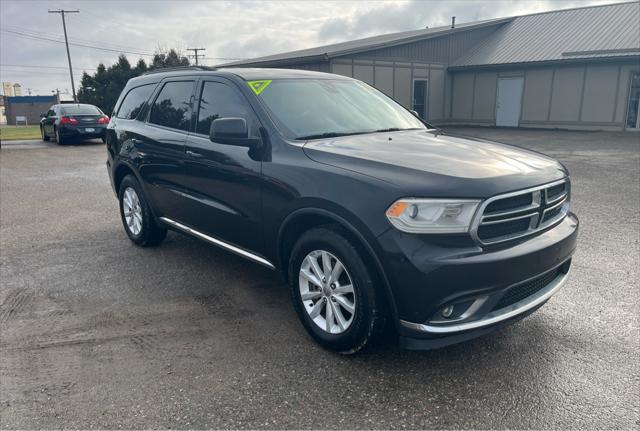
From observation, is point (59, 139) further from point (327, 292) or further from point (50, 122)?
point (327, 292)

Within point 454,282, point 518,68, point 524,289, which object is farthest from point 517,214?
point 518,68

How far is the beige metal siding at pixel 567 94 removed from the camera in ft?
69.8

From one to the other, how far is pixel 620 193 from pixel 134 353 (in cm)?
811

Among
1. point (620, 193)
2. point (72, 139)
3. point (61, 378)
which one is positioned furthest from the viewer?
point (72, 139)

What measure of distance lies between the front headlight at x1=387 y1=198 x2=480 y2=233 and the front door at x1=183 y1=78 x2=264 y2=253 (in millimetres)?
1277

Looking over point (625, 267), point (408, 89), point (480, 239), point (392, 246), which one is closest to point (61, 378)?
point (392, 246)

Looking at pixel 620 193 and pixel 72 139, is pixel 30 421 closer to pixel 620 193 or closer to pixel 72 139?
pixel 620 193

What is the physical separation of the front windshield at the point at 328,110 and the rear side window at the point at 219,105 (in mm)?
189

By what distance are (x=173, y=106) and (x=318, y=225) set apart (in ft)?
7.89

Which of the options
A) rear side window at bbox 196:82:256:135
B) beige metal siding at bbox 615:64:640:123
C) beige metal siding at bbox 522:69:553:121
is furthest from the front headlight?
beige metal siding at bbox 522:69:553:121

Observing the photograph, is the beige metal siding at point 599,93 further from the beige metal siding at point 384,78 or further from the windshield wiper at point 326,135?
the windshield wiper at point 326,135

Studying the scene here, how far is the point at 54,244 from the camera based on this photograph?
5930 millimetres

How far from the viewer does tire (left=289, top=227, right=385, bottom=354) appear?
9.55ft

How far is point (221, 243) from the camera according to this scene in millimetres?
4230
